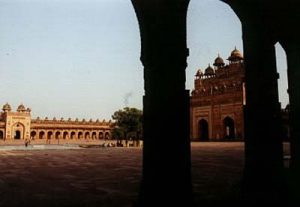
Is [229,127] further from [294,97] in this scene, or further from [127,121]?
[294,97]

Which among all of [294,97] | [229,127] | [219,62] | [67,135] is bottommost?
[67,135]

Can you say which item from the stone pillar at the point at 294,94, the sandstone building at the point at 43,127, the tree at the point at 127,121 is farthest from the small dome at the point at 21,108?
the stone pillar at the point at 294,94

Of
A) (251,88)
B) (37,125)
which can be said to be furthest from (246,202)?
(37,125)

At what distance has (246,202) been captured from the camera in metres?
5.72

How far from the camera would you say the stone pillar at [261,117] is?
22.5 feet

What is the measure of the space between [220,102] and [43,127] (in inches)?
1425

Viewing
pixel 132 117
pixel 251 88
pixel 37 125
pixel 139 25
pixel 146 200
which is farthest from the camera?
pixel 37 125

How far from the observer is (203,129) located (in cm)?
4691

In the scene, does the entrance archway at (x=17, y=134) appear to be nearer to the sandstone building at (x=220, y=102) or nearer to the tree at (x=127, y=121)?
the tree at (x=127, y=121)

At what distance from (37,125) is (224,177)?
5911 cm

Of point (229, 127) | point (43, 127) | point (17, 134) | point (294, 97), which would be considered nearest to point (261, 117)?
point (294, 97)

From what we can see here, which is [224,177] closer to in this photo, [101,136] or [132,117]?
[132,117]

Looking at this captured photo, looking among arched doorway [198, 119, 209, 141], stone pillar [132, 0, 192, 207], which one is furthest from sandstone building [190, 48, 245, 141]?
stone pillar [132, 0, 192, 207]

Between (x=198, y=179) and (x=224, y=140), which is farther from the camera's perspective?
(x=224, y=140)
